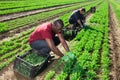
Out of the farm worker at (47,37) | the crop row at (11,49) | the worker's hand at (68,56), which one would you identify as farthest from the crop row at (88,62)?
the crop row at (11,49)

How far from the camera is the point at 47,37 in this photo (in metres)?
8.38

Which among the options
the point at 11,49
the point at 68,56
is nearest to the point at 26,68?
the point at 68,56

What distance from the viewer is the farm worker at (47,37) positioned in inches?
330

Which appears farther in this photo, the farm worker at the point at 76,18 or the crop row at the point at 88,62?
the farm worker at the point at 76,18

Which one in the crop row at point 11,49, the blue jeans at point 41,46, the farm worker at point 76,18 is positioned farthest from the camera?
the farm worker at point 76,18

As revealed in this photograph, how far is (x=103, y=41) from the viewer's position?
13.8 meters

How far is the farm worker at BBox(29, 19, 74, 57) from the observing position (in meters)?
8.38

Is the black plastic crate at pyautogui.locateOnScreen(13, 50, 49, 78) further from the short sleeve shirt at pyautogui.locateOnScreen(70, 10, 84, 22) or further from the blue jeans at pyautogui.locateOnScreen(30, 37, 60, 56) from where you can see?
the short sleeve shirt at pyautogui.locateOnScreen(70, 10, 84, 22)

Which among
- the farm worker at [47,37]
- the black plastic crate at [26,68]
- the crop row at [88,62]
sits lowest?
the crop row at [88,62]

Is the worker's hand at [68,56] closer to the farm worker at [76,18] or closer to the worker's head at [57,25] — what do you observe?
the worker's head at [57,25]

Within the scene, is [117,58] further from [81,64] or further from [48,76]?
[48,76]

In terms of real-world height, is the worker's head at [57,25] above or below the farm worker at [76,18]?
above

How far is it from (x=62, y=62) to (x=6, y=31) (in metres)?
6.44

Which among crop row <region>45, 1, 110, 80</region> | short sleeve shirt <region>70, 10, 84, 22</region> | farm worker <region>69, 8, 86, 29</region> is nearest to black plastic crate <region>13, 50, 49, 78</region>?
crop row <region>45, 1, 110, 80</region>
